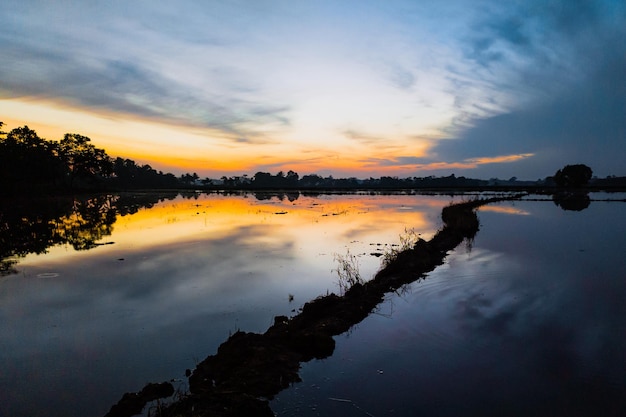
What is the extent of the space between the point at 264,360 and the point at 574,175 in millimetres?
128320

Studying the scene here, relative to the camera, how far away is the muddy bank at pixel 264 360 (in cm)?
538

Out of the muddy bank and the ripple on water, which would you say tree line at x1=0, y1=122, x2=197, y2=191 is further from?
the muddy bank

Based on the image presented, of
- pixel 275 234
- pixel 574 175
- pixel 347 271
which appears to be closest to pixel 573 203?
pixel 275 234

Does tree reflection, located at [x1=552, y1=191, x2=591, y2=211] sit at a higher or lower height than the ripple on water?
higher

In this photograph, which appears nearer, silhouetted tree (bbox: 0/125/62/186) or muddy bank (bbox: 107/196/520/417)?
muddy bank (bbox: 107/196/520/417)

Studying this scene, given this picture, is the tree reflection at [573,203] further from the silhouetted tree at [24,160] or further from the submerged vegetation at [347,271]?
the silhouetted tree at [24,160]

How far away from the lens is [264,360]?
6.95 meters

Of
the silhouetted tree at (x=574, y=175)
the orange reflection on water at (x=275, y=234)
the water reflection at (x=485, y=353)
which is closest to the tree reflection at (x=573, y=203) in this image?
the orange reflection on water at (x=275, y=234)

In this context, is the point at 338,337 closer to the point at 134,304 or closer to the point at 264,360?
the point at 264,360

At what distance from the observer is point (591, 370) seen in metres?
6.87

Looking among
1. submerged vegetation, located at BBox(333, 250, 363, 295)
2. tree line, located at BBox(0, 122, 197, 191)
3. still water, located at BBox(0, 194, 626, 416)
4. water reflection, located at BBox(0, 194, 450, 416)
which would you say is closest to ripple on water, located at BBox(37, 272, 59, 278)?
water reflection, located at BBox(0, 194, 450, 416)

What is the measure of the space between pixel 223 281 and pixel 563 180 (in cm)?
12742

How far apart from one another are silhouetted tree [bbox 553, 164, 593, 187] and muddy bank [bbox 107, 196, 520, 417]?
12089cm

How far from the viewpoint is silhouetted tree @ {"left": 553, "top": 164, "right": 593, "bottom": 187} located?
102625 millimetres
